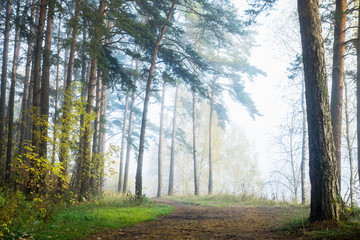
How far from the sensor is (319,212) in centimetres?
442

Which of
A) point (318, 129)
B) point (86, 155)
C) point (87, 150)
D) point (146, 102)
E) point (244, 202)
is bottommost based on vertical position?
point (244, 202)

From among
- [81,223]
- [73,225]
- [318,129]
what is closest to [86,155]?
[81,223]

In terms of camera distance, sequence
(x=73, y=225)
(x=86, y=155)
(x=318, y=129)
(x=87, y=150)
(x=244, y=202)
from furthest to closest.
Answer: (x=244, y=202) → (x=86, y=155) → (x=87, y=150) → (x=73, y=225) → (x=318, y=129)

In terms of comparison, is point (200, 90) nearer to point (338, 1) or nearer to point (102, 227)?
point (338, 1)

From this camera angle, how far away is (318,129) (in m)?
4.63

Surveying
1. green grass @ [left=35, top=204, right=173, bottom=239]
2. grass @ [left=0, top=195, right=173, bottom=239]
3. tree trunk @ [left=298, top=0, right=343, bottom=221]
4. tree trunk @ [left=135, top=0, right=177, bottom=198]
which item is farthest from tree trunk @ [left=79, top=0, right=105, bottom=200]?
tree trunk @ [left=298, top=0, right=343, bottom=221]

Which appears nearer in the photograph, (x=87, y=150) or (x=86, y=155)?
(x=87, y=150)

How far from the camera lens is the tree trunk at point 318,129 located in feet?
14.5

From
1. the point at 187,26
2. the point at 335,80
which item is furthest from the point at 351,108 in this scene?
the point at 187,26

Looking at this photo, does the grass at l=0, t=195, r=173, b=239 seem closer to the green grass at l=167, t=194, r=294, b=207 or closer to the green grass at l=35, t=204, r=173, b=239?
the green grass at l=35, t=204, r=173, b=239

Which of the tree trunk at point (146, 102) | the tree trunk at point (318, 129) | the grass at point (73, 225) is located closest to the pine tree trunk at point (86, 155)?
the grass at point (73, 225)

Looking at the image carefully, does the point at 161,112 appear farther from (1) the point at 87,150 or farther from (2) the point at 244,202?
(1) the point at 87,150

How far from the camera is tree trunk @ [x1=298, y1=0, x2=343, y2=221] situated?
173 inches

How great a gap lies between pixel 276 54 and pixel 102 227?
1363 centimetres
